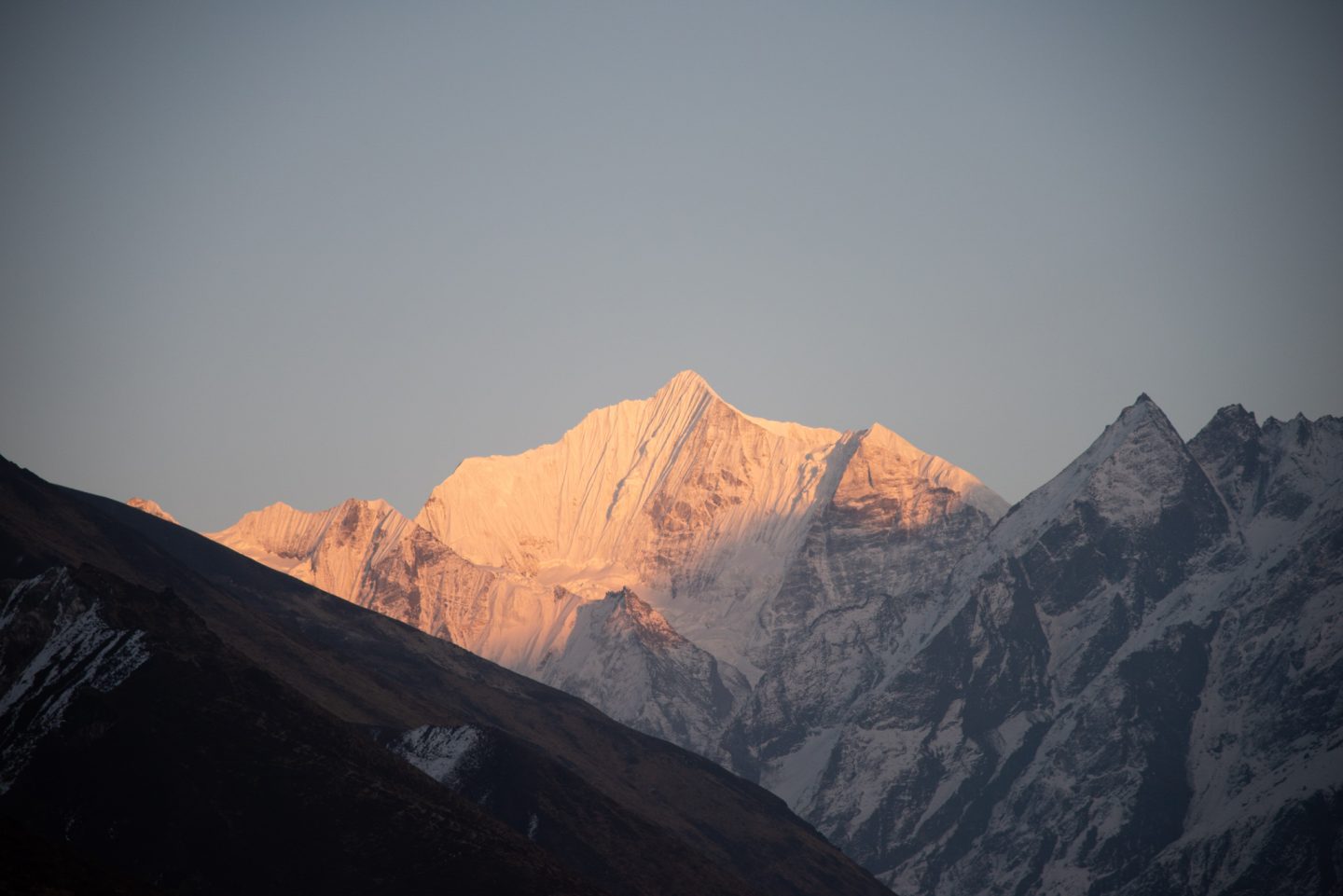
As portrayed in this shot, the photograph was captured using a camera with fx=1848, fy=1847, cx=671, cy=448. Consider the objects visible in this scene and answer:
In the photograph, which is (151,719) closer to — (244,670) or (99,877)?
(244,670)

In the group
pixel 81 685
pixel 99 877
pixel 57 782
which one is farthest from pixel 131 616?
pixel 99 877

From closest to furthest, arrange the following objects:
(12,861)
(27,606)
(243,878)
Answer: (12,861) → (243,878) → (27,606)

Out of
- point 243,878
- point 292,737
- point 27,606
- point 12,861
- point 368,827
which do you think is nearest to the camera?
point 12,861

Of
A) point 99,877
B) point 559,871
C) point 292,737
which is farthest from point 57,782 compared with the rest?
point 99,877

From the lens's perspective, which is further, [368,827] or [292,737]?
[292,737]

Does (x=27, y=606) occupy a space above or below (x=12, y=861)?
above

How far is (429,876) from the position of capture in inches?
5886

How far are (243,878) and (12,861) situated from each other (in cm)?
5027

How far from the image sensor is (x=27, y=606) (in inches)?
6998

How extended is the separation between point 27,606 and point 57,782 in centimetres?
3284

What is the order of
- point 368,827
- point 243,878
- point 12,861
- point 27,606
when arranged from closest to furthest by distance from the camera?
point 12,861 < point 243,878 < point 368,827 < point 27,606

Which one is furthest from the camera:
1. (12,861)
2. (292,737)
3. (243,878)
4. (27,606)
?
(27,606)

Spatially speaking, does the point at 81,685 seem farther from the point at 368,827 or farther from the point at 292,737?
the point at 368,827

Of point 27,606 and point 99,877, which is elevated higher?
point 27,606
